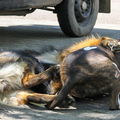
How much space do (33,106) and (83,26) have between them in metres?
4.51

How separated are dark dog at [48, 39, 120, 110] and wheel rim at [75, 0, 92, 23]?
4066 millimetres

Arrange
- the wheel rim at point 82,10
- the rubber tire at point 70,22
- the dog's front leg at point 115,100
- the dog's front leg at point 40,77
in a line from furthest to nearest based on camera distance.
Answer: the wheel rim at point 82,10 < the rubber tire at point 70,22 < the dog's front leg at point 40,77 < the dog's front leg at point 115,100

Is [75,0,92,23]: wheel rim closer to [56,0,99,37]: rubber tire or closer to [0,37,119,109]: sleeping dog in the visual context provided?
[56,0,99,37]: rubber tire

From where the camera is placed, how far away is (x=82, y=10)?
675 cm

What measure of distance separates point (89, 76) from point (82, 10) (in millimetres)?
4471

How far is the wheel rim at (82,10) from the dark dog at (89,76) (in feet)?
13.3

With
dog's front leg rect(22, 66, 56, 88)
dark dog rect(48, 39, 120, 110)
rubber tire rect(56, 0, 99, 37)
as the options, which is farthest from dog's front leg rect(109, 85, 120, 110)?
rubber tire rect(56, 0, 99, 37)

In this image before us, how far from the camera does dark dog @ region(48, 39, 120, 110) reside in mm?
2414

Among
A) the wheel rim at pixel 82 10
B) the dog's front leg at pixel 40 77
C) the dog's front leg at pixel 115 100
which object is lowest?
the dog's front leg at pixel 115 100

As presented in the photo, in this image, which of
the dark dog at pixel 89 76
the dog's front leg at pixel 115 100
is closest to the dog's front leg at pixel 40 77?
the dark dog at pixel 89 76

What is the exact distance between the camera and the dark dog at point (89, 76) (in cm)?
241

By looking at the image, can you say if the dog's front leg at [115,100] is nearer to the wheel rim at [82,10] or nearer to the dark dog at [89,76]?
the dark dog at [89,76]

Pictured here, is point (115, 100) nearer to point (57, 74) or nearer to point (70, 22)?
point (57, 74)

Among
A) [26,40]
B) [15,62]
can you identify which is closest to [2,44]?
[26,40]
